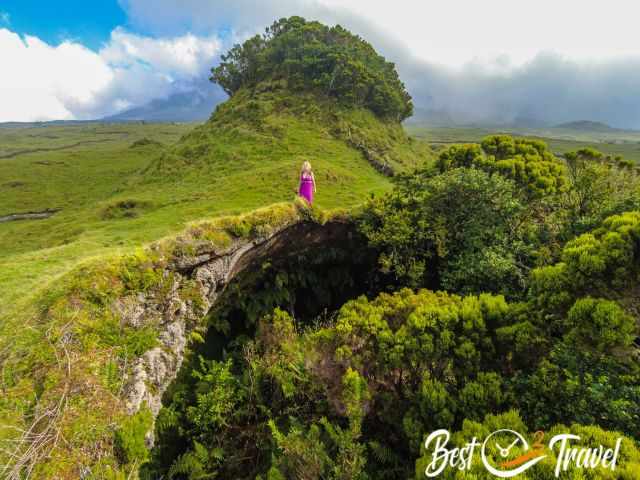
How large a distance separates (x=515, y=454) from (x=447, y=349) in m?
3.10

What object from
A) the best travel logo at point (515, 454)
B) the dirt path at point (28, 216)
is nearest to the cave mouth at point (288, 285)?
the best travel logo at point (515, 454)

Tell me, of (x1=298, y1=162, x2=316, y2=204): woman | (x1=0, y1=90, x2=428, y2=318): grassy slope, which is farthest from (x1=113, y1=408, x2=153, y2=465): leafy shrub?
(x1=298, y1=162, x2=316, y2=204): woman

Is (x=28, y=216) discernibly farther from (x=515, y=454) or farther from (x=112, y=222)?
(x=515, y=454)

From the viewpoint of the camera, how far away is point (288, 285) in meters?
14.5

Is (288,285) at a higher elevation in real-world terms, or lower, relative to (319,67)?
lower

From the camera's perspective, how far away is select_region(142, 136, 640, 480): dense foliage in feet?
18.5

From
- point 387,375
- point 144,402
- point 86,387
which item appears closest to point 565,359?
point 387,375

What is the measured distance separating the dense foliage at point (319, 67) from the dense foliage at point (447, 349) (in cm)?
3894

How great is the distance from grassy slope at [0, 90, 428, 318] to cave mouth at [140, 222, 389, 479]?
14.7ft

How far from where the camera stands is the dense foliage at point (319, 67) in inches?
1855

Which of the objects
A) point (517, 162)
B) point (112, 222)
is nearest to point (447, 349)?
point (517, 162)

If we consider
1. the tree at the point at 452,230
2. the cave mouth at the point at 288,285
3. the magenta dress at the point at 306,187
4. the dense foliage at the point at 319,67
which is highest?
the dense foliage at the point at 319,67

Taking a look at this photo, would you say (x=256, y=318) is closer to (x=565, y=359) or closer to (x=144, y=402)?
(x=144, y=402)

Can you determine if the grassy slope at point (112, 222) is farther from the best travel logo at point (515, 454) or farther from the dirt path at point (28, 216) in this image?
the best travel logo at point (515, 454)
